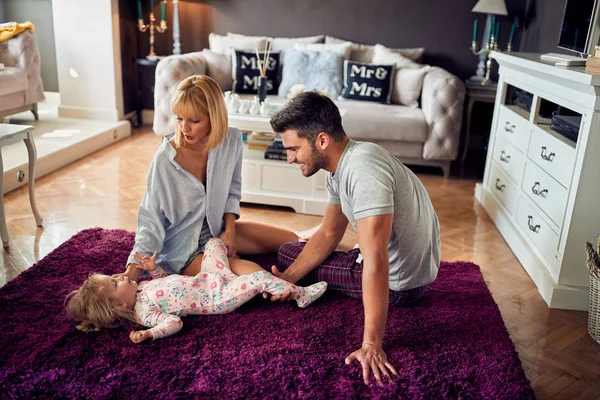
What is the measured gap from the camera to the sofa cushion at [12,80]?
4483mm

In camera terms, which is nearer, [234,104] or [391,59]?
[234,104]

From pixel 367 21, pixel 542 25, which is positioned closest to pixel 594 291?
pixel 542 25

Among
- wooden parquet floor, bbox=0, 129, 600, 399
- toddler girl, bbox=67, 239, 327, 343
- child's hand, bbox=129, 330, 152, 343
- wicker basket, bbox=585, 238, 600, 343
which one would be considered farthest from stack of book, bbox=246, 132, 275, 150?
wicker basket, bbox=585, 238, 600, 343

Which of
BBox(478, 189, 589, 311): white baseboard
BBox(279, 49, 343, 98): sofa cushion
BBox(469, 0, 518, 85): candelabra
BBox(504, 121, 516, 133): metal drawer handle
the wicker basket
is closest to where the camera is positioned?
the wicker basket

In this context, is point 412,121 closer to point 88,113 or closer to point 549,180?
point 549,180

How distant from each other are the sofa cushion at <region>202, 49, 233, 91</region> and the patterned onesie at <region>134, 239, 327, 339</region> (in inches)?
116

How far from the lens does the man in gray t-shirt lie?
5.73 feet

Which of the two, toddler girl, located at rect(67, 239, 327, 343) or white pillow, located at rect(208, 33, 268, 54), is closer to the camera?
toddler girl, located at rect(67, 239, 327, 343)

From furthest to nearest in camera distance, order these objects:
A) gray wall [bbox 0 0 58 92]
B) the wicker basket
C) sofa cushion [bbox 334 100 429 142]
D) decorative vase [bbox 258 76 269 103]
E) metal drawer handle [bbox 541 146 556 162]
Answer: gray wall [bbox 0 0 58 92] → sofa cushion [bbox 334 100 429 142] → decorative vase [bbox 258 76 269 103] → metal drawer handle [bbox 541 146 556 162] → the wicker basket

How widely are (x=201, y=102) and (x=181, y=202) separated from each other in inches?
16.6

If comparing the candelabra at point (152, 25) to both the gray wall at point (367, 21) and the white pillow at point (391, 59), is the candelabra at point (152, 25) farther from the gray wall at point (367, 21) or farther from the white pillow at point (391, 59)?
the white pillow at point (391, 59)

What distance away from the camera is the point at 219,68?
4945 mm

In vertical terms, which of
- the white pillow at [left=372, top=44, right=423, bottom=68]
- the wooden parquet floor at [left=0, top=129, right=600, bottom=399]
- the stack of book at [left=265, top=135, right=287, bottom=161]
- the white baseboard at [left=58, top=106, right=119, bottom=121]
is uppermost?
the white pillow at [left=372, top=44, right=423, bottom=68]

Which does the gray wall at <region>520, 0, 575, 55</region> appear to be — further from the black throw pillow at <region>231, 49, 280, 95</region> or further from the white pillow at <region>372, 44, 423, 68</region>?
the black throw pillow at <region>231, 49, 280, 95</region>
